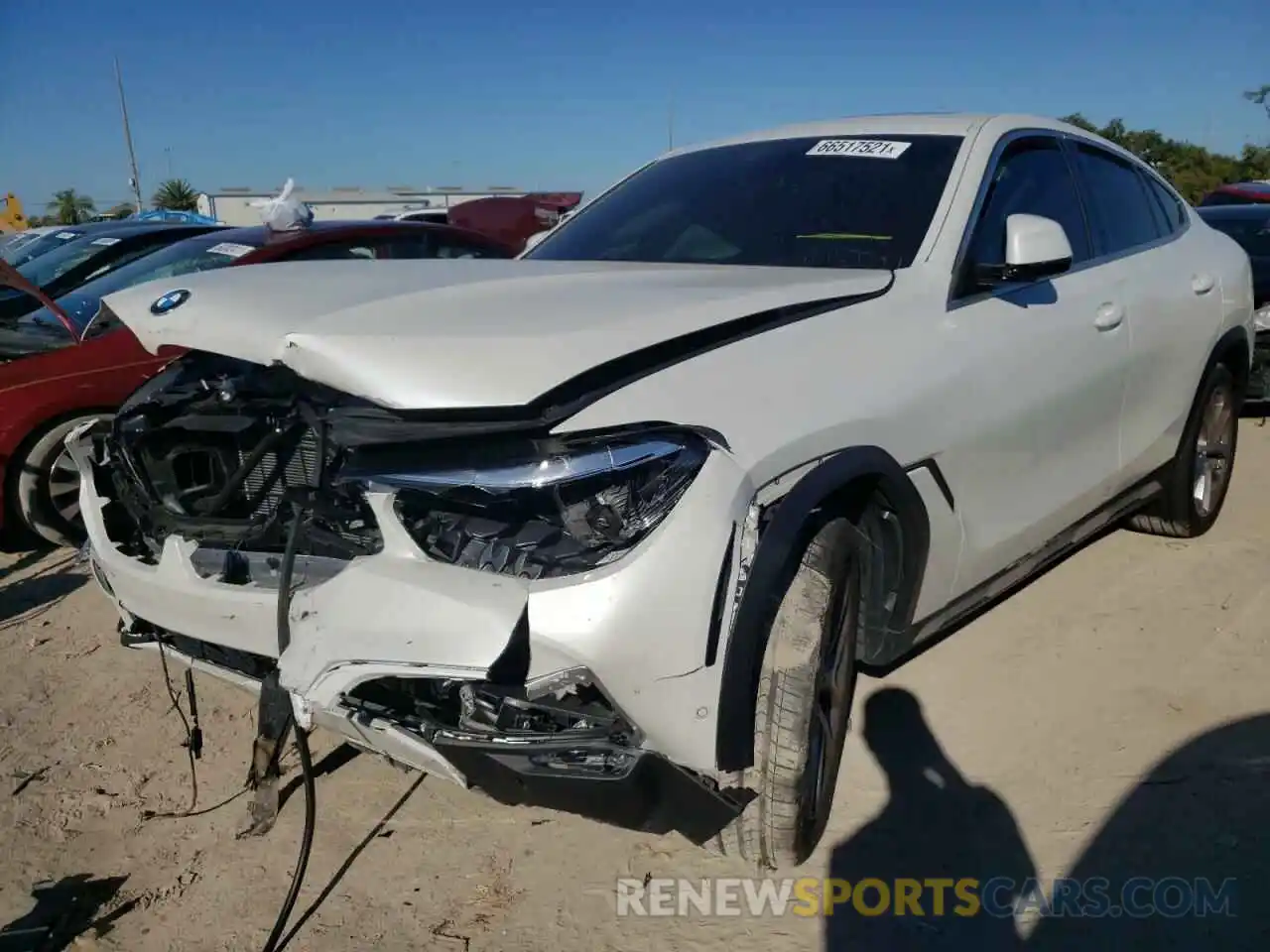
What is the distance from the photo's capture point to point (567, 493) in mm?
1889

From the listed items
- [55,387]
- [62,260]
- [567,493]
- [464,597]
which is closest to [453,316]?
[567,493]

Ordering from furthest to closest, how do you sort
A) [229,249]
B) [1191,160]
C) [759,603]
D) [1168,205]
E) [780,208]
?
[1191,160] → [229,249] → [1168,205] → [780,208] → [759,603]

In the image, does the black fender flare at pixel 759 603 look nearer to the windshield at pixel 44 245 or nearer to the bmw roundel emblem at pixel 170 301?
the bmw roundel emblem at pixel 170 301

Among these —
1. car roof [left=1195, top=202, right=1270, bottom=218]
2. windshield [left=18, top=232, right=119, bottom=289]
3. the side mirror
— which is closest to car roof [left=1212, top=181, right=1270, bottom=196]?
car roof [left=1195, top=202, right=1270, bottom=218]

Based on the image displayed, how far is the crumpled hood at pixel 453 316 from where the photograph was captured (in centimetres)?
186

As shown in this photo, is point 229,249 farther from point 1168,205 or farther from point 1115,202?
point 1168,205

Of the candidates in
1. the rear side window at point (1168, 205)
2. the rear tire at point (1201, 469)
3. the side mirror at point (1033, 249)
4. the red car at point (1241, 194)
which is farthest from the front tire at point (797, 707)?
the red car at point (1241, 194)

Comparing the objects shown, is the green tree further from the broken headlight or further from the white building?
the broken headlight

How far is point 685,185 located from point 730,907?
2.34m

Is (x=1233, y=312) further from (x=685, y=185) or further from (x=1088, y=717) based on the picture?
(x=685, y=185)

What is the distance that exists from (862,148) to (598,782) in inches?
90.4

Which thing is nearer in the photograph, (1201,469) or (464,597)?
(464,597)

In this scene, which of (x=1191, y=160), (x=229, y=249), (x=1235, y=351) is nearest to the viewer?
(x=1235, y=351)

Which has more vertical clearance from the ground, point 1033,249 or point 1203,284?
point 1033,249
